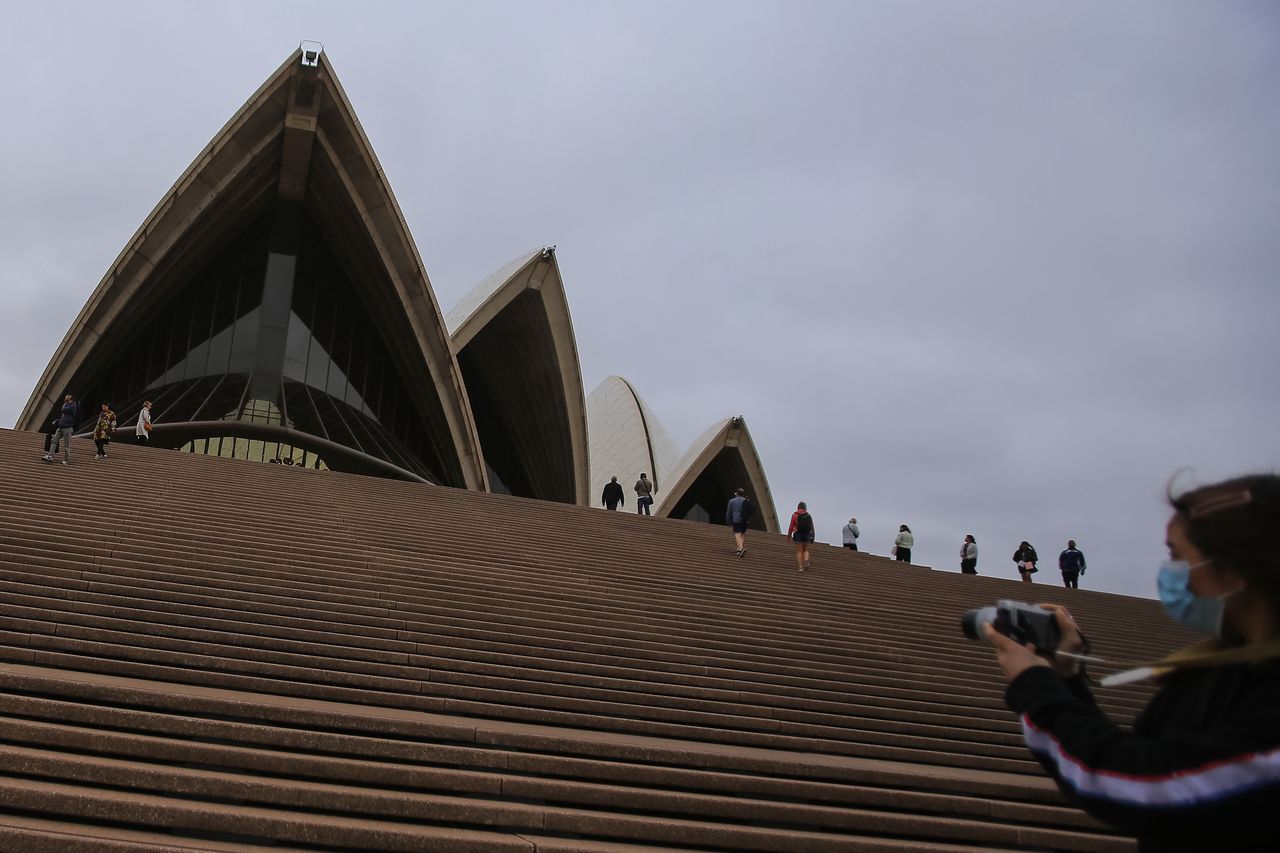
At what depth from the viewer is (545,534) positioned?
11602 millimetres

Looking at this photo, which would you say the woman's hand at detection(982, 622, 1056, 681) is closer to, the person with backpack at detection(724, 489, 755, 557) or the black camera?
the black camera

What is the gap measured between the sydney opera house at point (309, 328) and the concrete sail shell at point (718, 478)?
1.26m

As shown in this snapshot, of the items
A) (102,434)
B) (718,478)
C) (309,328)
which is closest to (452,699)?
(102,434)

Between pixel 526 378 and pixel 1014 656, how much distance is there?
89.9 ft

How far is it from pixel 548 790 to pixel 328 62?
20782 mm

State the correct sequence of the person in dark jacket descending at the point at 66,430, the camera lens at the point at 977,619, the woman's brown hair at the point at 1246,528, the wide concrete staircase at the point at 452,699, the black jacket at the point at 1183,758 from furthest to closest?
the person in dark jacket descending at the point at 66,430
the wide concrete staircase at the point at 452,699
the camera lens at the point at 977,619
the woman's brown hair at the point at 1246,528
the black jacket at the point at 1183,758

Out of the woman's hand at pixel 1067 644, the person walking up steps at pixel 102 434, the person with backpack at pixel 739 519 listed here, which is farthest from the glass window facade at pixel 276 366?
the woman's hand at pixel 1067 644

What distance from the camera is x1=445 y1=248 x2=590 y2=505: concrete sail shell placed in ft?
83.8

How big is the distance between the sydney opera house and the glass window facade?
0.16 ft

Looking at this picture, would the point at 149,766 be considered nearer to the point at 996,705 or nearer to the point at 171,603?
the point at 171,603

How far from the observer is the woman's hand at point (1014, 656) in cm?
140

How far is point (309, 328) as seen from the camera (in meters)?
25.0

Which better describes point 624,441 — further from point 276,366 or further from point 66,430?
point 66,430

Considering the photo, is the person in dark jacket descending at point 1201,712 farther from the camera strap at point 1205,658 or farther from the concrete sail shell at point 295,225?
the concrete sail shell at point 295,225
